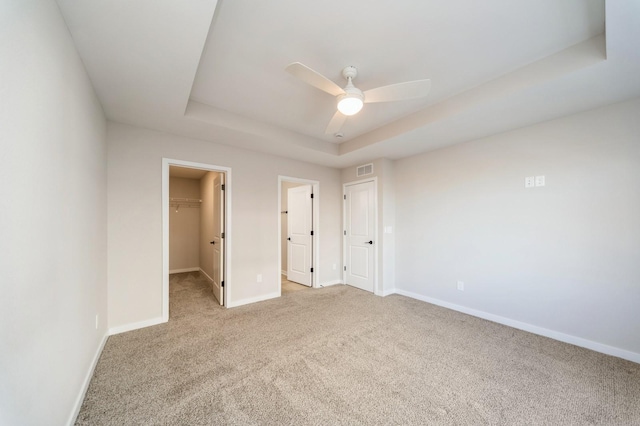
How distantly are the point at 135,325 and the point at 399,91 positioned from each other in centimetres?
382

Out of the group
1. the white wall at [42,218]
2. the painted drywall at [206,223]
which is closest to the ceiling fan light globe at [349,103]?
the white wall at [42,218]

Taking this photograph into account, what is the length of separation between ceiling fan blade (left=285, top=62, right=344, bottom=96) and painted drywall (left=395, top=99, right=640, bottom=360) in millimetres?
2520

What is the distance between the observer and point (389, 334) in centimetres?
285

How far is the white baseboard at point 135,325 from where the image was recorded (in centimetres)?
284

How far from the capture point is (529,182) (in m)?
2.97

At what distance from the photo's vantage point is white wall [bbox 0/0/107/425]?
37.5 inches

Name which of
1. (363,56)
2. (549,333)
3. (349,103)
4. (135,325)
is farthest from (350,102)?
(135,325)

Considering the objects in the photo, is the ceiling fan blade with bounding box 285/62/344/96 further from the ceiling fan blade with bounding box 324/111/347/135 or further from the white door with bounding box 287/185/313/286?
the white door with bounding box 287/185/313/286

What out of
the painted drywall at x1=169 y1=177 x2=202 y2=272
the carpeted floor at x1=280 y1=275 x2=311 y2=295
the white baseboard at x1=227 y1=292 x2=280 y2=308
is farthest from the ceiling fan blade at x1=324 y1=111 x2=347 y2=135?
the painted drywall at x1=169 y1=177 x2=202 y2=272

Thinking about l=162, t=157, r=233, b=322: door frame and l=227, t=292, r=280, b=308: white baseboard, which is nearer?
l=162, t=157, r=233, b=322: door frame

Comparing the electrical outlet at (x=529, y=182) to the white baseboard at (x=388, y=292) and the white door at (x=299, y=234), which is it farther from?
the white door at (x=299, y=234)

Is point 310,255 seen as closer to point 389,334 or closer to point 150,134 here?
point 389,334

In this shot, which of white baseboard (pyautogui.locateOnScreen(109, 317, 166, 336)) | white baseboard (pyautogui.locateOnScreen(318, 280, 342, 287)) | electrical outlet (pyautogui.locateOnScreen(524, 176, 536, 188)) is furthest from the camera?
white baseboard (pyautogui.locateOnScreen(318, 280, 342, 287))

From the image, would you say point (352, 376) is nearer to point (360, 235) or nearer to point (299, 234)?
point (360, 235)
